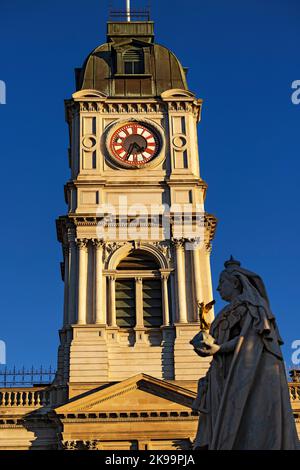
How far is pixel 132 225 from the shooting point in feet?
111

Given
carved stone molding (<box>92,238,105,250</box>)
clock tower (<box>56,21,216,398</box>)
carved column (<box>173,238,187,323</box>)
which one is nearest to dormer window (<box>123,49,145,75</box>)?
clock tower (<box>56,21,216,398</box>)

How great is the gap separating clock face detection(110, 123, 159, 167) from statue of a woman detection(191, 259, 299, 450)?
2634 cm

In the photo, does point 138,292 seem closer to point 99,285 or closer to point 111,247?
point 99,285

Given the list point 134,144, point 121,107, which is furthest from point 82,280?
point 121,107

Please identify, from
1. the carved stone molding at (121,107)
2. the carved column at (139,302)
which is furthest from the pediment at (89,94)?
the carved column at (139,302)

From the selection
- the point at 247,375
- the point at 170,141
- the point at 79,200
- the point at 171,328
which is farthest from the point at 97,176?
the point at 247,375

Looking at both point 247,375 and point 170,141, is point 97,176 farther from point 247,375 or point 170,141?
point 247,375

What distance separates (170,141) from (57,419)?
1384cm

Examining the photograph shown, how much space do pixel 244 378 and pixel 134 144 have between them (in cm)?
2788

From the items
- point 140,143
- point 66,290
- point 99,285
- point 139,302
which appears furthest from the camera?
point 140,143

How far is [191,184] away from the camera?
3494 cm

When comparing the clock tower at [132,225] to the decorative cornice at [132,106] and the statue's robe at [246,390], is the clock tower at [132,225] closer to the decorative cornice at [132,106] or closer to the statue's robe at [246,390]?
the decorative cornice at [132,106]

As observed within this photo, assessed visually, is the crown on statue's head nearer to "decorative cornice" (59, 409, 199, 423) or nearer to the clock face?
"decorative cornice" (59, 409, 199, 423)

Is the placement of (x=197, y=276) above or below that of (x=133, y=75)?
below
